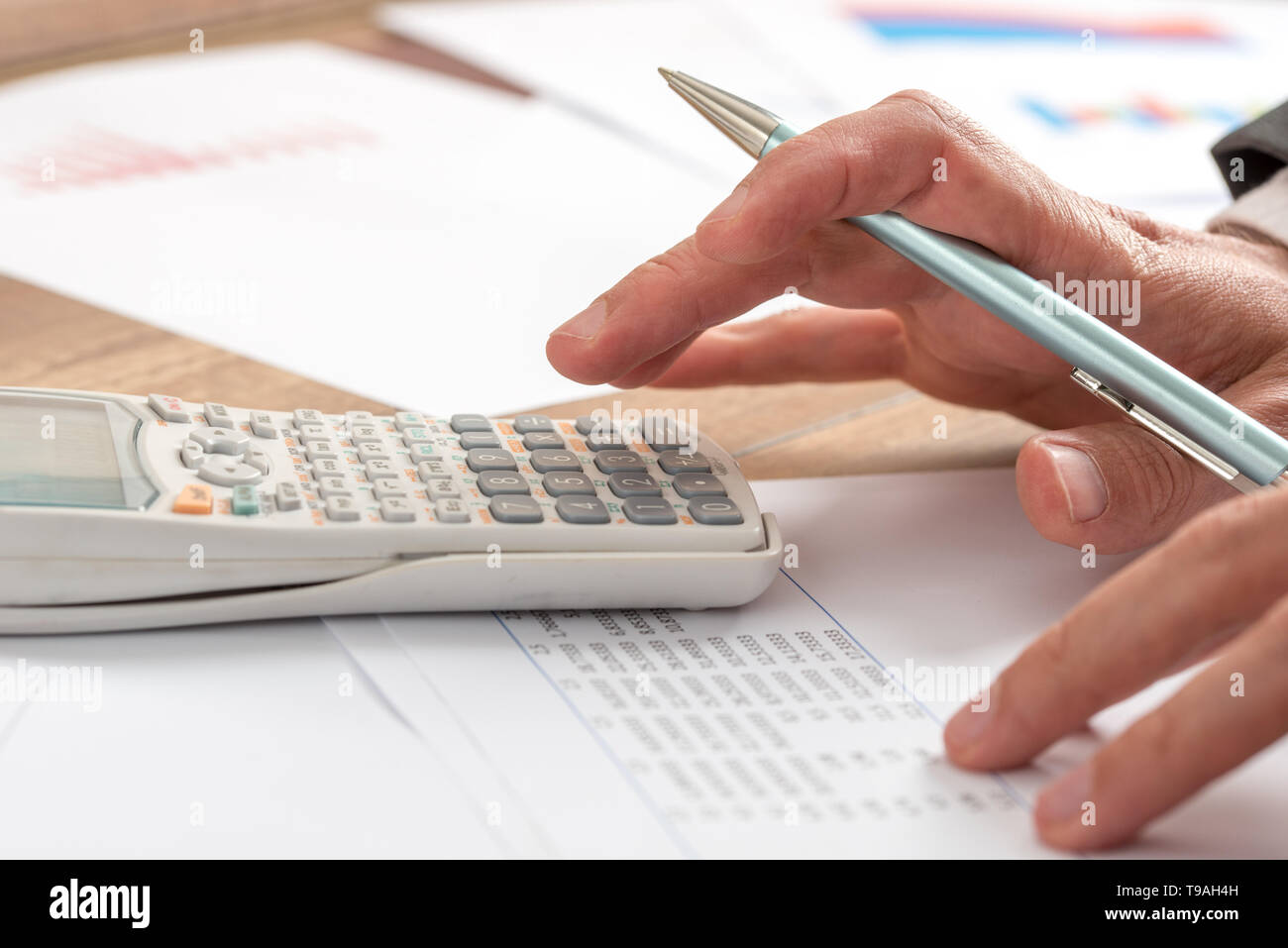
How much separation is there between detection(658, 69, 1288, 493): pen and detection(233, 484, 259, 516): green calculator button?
0.24 meters

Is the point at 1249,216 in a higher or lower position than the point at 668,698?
higher

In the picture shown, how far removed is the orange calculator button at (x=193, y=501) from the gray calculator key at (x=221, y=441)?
36 millimetres

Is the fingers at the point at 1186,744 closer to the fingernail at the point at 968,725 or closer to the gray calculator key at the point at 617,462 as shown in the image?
the fingernail at the point at 968,725

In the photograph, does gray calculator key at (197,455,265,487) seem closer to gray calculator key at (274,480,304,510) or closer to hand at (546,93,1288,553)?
gray calculator key at (274,480,304,510)

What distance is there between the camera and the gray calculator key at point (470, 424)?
0.52 m

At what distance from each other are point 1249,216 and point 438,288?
1.44 ft

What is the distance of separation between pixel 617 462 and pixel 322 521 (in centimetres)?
12

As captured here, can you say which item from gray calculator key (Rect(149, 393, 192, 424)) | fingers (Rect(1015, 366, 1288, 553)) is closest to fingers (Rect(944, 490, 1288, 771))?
fingers (Rect(1015, 366, 1288, 553))

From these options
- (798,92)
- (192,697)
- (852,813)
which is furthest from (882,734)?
(798,92)

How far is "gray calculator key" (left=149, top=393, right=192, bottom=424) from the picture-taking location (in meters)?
0.50

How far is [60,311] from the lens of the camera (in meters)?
0.69

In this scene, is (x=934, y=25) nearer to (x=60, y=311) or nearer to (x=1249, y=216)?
(x=1249, y=216)

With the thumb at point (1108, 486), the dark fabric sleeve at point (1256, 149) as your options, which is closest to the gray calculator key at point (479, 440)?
the thumb at point (1108, 486)
